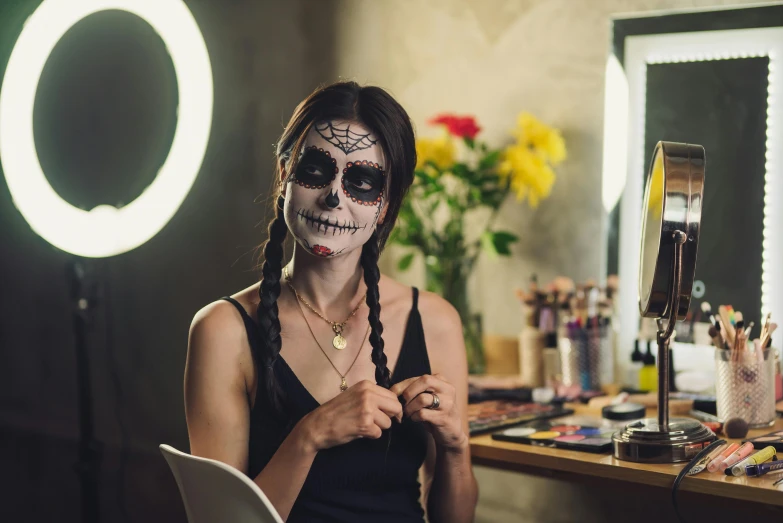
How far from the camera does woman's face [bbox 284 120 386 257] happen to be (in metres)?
1.34

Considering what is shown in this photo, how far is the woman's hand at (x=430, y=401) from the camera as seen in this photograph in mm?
1245

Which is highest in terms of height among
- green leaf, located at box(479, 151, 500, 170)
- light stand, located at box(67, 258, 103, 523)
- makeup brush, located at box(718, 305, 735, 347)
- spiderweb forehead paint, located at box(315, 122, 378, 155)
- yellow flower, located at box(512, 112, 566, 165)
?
yellow flower, located at box(512, 112, 566, 165)

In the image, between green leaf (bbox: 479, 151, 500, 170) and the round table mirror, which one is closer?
the round table mirror

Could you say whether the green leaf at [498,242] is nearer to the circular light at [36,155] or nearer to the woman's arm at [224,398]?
the circular light at [36,155]

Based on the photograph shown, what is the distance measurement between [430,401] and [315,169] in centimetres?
40

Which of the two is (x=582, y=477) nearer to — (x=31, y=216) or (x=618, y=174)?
(x=618, y=174)

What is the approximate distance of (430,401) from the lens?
1247mm

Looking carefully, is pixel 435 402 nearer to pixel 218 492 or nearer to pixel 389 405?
pixel 389 405

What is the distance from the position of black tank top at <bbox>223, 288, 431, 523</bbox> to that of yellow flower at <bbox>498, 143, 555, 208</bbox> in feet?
2.63

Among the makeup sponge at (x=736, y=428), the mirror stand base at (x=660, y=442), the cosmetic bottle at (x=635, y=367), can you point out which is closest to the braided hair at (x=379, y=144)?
the mirror stand base at (x=660, y=442)

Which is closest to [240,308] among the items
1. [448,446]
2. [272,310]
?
[272,310]

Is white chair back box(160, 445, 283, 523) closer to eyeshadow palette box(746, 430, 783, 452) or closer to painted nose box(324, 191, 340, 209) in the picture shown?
painted nose box(324, 191, 340, 209)

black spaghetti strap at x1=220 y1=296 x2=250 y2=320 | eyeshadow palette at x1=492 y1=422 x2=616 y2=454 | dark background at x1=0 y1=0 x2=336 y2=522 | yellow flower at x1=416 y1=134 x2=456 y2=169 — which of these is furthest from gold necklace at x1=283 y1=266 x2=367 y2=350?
dark background at x1=0 y1=0 x2=336 y2=522

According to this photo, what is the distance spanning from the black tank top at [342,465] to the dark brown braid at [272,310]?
0.01 metres
